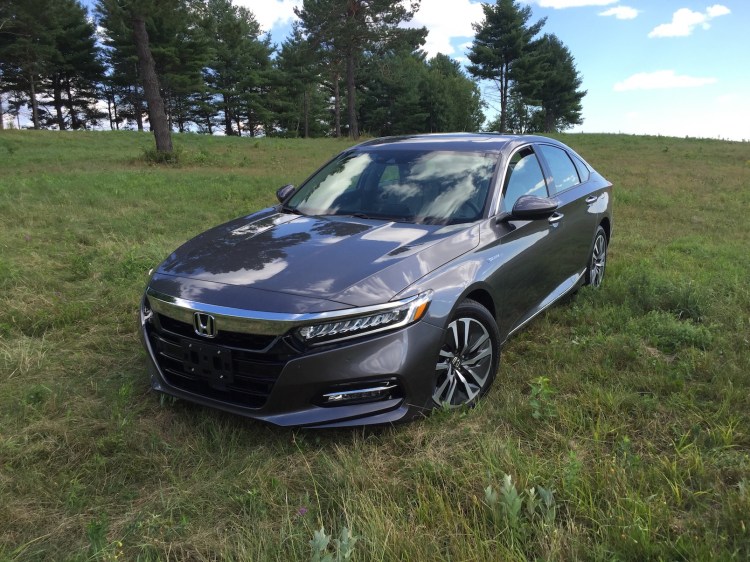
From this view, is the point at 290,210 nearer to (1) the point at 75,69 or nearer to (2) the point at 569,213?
(2) the point at 569,213

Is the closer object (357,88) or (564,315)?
(564,315)

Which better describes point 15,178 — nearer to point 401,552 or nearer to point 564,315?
point 564,315

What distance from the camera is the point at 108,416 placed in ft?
10.0

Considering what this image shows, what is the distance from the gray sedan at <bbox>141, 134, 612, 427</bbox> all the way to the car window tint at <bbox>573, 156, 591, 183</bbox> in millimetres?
1198

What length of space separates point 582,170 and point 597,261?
914mm

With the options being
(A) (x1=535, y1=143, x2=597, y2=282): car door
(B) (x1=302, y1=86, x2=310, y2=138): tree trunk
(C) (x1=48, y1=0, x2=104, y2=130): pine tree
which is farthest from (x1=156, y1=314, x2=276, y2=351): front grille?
(B) (x1=302, y1=86, x2=310, y2=138): tree trunk

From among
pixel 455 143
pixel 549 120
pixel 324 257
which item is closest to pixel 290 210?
pixel 324 257

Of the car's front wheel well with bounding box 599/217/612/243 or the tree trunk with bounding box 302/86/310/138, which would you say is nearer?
the car's front wheel well with bounding box 599/217/612/243

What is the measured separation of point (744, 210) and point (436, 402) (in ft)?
32.7

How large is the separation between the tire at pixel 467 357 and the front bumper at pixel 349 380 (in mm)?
183

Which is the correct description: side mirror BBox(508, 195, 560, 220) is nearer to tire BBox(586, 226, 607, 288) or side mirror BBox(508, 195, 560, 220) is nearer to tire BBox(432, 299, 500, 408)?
tire BBox(432, 299, 500, 408)

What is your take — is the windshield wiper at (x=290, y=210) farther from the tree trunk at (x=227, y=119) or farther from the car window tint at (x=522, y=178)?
the tree trunk at (x=227, y=119)

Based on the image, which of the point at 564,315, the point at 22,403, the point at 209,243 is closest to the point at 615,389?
the point at 564,315

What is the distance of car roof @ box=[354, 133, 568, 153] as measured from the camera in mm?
4035
